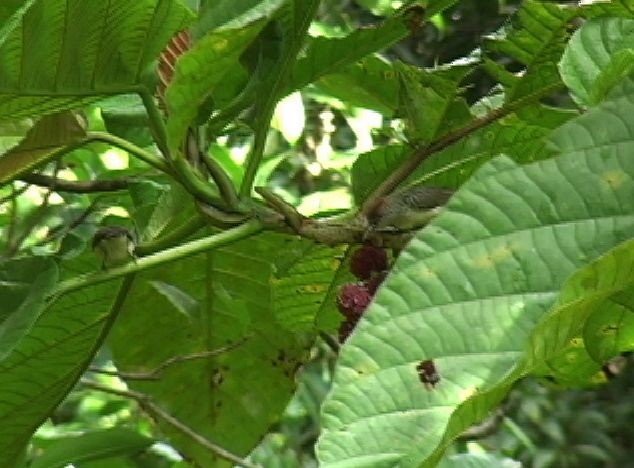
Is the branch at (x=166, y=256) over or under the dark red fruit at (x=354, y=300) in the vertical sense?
over

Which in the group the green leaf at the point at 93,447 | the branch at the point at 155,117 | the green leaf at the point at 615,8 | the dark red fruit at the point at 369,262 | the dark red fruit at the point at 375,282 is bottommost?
the green leaf at the point at 93,447

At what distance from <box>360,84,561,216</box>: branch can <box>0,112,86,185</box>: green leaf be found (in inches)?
7.0

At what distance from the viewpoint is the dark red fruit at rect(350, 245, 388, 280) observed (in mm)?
604

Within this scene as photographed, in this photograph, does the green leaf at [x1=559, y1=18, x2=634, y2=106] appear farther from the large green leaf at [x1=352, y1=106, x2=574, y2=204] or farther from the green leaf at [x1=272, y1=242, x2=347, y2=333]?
the green leaf at [x1=272, y1=242, x2=347, y2=333]

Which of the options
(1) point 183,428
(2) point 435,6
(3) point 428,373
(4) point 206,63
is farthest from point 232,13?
(1) point 183,428

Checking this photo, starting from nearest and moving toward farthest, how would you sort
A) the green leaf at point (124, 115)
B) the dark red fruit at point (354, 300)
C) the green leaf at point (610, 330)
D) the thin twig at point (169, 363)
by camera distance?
the green leaf at point (610, 330) < the dark red fruit at point (354, 300) < the green leaf at point (124, 115) < the thin twig at point (169, 363)

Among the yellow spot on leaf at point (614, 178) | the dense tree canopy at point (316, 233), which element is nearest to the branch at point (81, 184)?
the dense tree canopy at point (316, 233)

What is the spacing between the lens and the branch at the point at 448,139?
626 millimetres

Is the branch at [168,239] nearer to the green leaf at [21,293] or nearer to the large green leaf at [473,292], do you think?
the green leaf at [21,293]

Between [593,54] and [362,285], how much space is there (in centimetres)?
16

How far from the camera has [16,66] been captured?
593 mm

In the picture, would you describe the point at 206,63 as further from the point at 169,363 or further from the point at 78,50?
the point at 169,363

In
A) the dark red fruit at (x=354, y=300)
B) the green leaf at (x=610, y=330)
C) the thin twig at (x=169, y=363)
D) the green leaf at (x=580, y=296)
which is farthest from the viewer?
the thin twig at (x=169, y=363)

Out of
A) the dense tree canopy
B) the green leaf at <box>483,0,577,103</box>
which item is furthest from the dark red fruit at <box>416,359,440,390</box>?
the green leaf at <box>483,0,577,103</box>
